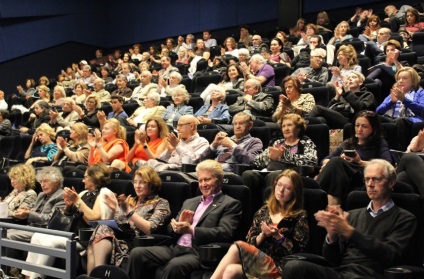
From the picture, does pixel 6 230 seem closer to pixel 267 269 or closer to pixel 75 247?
pixel 75 247

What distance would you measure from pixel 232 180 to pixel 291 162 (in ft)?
1.13

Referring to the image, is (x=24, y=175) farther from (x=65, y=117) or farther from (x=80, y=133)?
(x=65, y=117)

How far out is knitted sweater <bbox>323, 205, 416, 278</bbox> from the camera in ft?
8.72

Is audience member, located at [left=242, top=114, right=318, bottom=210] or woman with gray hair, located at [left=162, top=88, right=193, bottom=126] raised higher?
woman with gray hair, located at [left=162, top=88, right=193, bottom=126]

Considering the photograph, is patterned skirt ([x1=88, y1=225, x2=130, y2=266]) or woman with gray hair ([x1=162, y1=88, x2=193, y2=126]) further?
woman with gray hair ([x1=162, y1=88, x2=193, y2=126])

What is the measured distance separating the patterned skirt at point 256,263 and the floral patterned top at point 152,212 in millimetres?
681

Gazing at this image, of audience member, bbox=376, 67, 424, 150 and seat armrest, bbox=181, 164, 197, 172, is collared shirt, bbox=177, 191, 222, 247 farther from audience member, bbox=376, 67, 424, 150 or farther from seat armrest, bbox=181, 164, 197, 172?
audience member, bbox=376, 67, 424, 150

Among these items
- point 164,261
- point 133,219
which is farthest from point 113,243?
point 164,261

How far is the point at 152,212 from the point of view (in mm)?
3531

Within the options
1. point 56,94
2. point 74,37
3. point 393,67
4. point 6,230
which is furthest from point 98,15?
point 6,230

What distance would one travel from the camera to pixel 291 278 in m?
→ 2.65

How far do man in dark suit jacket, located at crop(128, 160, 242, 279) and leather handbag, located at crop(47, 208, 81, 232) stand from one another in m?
0.54

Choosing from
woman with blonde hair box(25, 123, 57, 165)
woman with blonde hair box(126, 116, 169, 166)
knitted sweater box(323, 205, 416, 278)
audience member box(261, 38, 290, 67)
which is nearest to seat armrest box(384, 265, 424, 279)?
knitted sweater box(323, 205, 416, 278)

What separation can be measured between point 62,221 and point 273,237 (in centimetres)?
121
